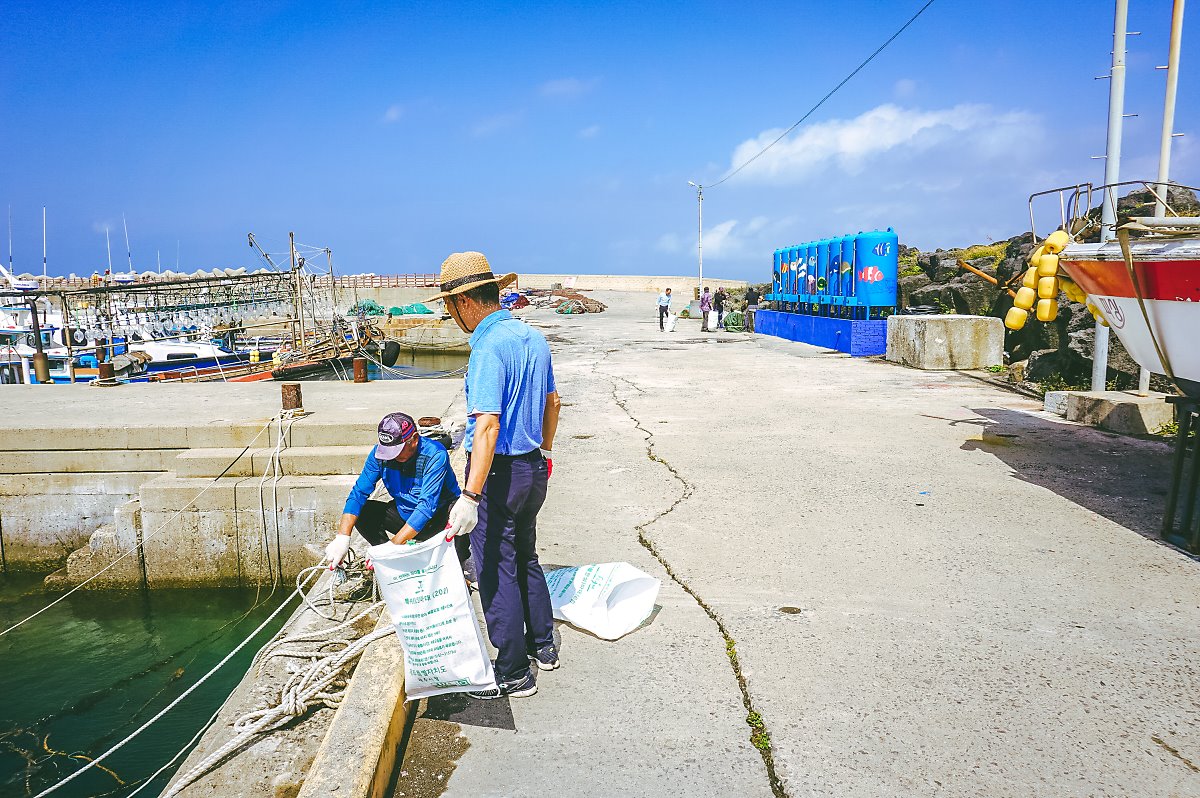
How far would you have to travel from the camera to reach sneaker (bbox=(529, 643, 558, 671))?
363 centimetres

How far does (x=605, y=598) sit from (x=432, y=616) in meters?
1.21

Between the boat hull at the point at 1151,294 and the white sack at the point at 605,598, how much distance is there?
14.9ft

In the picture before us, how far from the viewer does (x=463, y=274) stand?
3363mm

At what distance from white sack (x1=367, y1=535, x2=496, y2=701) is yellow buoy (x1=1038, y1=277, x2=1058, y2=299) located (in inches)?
246

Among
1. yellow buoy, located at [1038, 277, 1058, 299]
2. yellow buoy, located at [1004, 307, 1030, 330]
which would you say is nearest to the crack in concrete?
yellow buoy, located at [1004, 307, 1030, 330]

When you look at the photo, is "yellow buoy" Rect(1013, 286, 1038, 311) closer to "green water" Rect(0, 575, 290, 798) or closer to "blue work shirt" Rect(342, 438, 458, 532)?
"blue work shirt" Rect(342, 438, 458, 532)

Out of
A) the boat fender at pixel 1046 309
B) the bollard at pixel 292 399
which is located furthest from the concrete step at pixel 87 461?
the boat fender at pixel 1046 309

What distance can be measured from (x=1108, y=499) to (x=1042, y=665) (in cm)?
329

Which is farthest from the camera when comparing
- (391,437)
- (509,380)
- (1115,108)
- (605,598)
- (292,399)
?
(1115,108)

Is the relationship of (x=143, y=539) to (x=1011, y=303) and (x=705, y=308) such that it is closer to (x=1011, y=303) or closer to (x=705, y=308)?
(x=1011, y=303)

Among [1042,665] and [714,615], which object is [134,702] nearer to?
[714,615]

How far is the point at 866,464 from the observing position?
7.39 meters

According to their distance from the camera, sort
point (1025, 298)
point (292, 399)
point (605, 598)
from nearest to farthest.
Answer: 1. point (605, 598)
2. point (1025, 298)
3. point (292, 399)

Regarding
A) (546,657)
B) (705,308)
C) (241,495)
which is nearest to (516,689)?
(546,657)
